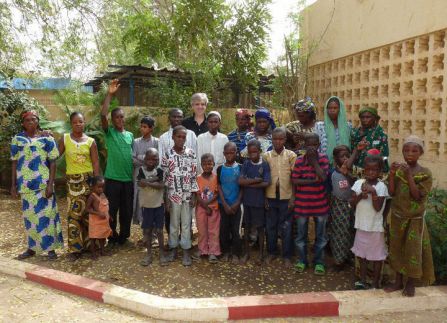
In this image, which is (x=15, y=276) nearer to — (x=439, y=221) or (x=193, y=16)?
(x=439, y=221)

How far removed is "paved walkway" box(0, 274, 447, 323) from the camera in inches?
123

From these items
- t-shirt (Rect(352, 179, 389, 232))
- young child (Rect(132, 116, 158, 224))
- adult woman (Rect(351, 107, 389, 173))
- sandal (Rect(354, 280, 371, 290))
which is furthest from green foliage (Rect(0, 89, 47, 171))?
sandal (Rect(354, 280, 371, 290))

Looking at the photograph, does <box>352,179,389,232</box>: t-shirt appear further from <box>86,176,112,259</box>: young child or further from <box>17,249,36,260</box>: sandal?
<box>17,249,36,260</box>: sandal

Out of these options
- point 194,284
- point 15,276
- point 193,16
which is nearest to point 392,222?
point 194,284

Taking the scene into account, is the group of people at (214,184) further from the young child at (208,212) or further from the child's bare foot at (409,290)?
the child's bare foot at (409,290)

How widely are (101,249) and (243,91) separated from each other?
5.90 metres

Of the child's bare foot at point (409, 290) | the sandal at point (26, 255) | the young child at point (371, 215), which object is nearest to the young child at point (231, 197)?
the young child at point (371, 215)

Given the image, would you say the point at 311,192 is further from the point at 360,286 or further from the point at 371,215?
the point at 360,286

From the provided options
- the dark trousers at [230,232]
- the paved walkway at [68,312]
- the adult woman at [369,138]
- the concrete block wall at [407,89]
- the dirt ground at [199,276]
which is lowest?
the paved walkway at [68,312]

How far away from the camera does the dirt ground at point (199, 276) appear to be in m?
3.71

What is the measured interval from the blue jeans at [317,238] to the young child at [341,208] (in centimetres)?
12

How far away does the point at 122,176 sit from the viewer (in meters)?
4.55

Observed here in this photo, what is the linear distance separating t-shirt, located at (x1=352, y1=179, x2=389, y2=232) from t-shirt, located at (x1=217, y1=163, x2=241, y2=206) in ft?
4.06

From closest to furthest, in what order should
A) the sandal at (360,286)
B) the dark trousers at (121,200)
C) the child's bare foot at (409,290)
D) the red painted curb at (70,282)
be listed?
the child's bare foot at (409,290) → the red painted curb at (70,282) → the sandal at (360,286) → the dark trousers at (121,200)
